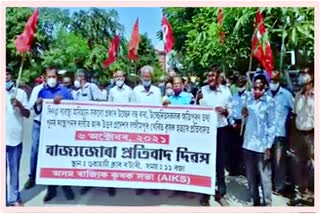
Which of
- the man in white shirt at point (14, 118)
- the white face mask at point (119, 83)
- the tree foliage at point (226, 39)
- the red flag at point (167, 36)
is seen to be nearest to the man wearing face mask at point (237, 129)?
the tree foliage at point (226, 39)

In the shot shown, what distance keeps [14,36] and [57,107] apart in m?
0.69

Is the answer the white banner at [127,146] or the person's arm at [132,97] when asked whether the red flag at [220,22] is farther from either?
the person's arm at [132,97]

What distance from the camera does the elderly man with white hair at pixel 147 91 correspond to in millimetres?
4703

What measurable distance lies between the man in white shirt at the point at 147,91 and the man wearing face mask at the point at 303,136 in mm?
1166

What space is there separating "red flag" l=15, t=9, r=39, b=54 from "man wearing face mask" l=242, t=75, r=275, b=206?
1.89 metres

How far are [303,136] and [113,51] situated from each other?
1.76 metres

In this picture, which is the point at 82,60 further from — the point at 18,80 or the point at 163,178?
the point at 163,178

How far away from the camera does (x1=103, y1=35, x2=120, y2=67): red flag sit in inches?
185

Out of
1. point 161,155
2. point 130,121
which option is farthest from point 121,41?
point 161,155

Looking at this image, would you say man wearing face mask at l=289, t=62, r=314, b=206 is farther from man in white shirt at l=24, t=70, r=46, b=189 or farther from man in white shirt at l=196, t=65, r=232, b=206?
man in white shirt at l=24, t=70, r=46, b=189

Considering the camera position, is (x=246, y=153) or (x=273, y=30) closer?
(x=273, y=30)

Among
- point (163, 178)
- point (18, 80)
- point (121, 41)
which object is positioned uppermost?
point (121, 41)

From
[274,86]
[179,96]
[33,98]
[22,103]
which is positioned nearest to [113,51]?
[179,96]

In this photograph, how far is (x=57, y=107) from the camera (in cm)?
473
